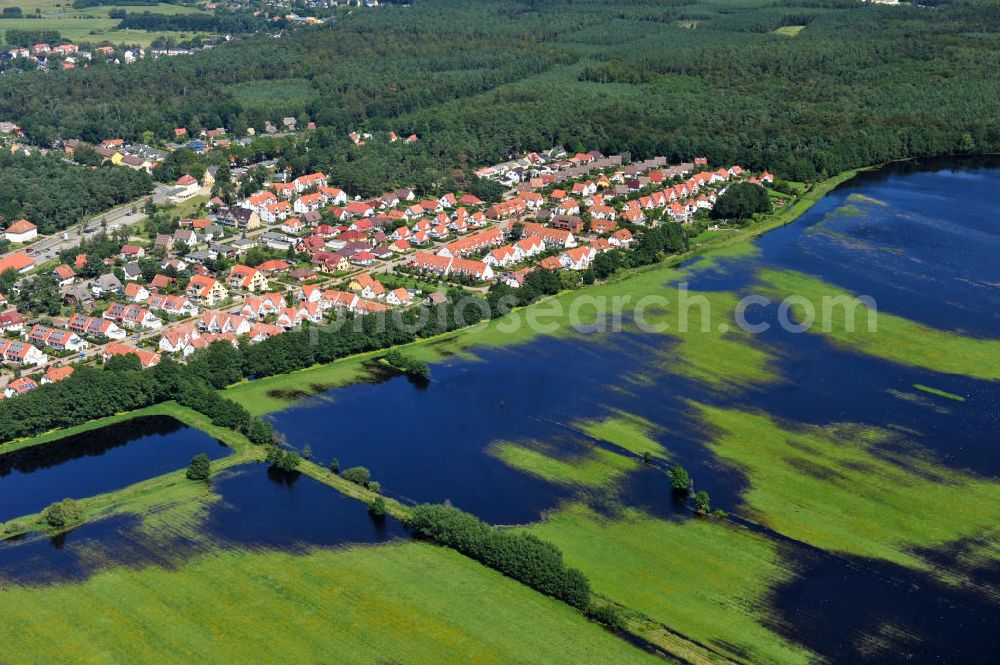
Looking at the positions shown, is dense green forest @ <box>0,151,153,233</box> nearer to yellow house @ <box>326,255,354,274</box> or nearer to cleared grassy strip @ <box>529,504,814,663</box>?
yellow house @ <box>326,255,354,274</box>

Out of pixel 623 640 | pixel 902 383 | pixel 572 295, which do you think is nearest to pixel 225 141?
pixel 572 295

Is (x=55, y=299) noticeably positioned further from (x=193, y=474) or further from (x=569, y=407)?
(x=569, y=407)

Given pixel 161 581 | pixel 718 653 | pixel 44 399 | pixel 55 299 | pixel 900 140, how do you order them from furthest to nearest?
pixel 900 140, pixel 55 299, pixel 44 399, pixel 161 581, pixel 718 653

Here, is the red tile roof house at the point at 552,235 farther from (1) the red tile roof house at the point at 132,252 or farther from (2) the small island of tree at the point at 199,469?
(2) the small island of tree at the point at 199,469

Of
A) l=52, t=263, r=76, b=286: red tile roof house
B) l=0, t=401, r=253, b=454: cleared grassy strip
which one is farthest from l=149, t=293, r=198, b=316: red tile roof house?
l=0, t=401, r=253, b=454: cleared grassy strip

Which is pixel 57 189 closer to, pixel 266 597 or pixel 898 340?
pixel 266 597

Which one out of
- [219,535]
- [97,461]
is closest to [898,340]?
[219,535]

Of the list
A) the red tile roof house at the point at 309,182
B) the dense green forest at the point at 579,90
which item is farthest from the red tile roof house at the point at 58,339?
the dense green forest at the point at 579,90
